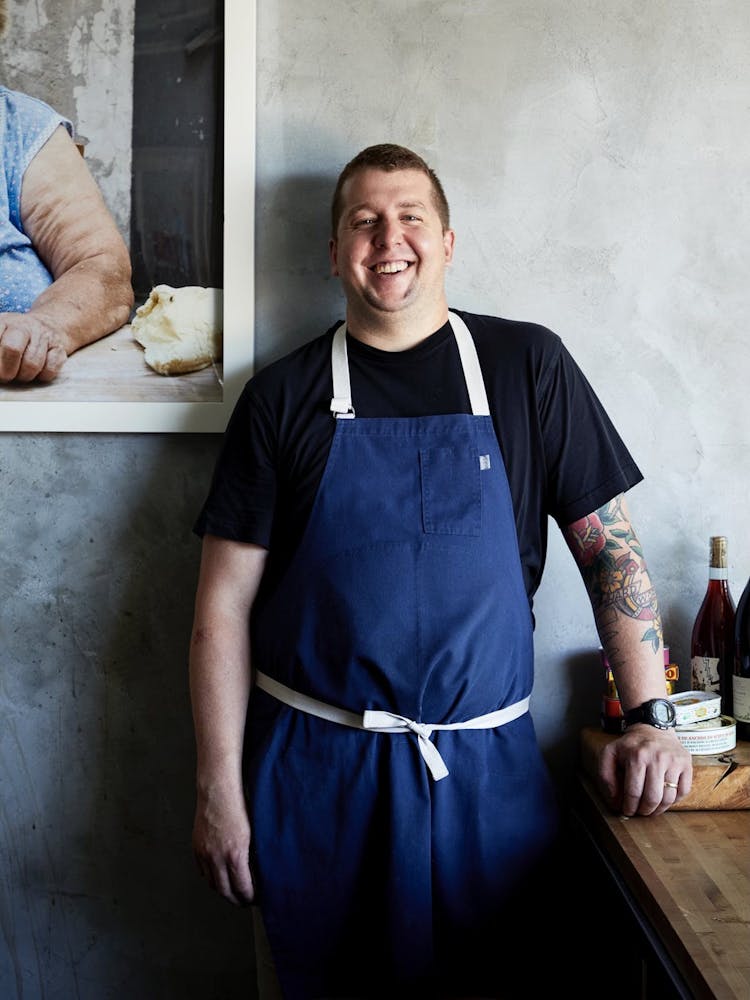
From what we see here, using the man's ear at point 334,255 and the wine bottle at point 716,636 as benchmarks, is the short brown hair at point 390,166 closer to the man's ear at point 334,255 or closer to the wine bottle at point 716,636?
the man's ear at point 334,255

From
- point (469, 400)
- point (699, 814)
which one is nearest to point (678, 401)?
point (469, 400)

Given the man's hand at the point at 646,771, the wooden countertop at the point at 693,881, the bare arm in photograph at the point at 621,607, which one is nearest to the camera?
the wooden countertop at the point at 693,881

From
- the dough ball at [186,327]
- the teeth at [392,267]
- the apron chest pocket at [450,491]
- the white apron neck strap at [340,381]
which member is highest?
the teeth at [392,267]

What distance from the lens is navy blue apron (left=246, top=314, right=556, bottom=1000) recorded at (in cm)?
129

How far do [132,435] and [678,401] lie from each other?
41.0 inches

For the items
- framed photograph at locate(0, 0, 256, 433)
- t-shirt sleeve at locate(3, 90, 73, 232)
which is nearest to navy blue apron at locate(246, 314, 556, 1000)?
framed photograph at locate(0, 0, 256, 433)

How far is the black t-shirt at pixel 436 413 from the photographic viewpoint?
4.65 feet

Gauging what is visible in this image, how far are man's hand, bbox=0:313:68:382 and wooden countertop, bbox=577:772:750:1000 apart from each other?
1250 mm

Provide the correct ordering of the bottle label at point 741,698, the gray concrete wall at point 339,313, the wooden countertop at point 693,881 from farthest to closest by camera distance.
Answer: the gray concrete wall at point 339,313, the bottle label at point 741,698, the wooden countertop at point 693,881

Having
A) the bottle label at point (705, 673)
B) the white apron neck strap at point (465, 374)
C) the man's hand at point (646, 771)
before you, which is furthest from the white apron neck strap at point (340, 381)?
the bottle label at point (705, 673)

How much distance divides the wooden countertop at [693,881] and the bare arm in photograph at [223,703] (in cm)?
57

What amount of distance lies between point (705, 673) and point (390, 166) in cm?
104

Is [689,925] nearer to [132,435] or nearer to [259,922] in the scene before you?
[259,922]

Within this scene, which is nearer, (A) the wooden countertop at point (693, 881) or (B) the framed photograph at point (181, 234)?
(A) the wooden countertop at point (693, 881)
